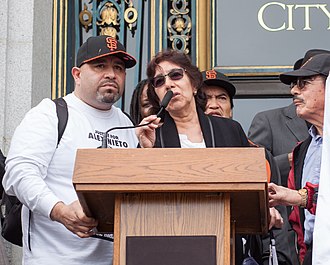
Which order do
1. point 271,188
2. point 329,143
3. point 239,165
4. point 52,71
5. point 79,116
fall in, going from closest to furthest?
point 329,143 → point 239,165 → point 271,188 → point 79,116 → point 52,71

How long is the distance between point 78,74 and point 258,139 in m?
1.81

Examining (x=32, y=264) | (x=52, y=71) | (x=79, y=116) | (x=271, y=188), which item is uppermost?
(x=52, y=71)

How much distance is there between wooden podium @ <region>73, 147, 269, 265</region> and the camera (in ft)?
17.2

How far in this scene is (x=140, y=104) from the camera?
7930 millimetres

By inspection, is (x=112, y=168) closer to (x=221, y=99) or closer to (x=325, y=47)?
(x=221, y=99)

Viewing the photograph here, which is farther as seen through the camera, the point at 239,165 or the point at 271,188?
the point at 271,188

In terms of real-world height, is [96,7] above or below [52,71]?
above

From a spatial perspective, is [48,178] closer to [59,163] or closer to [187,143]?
[59,163]

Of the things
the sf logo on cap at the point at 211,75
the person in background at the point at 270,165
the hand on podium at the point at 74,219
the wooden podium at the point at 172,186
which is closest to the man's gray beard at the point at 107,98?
the person in background at the point at 270,165

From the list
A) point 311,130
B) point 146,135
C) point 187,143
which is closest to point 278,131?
point 311,130

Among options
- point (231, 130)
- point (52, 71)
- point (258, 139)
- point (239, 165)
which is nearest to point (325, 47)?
point (258, 139)

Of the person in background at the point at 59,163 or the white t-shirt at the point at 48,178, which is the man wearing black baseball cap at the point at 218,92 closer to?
the person in background at the point at 59,163

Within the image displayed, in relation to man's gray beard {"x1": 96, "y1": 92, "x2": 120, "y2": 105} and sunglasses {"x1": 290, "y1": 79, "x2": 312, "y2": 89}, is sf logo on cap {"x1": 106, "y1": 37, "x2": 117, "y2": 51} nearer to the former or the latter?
man's gray beard {"x1": 96, "y1": 92, "x2": 120, "y2": 105}

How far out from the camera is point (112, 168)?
17.3 feet
